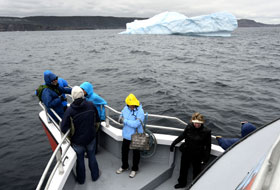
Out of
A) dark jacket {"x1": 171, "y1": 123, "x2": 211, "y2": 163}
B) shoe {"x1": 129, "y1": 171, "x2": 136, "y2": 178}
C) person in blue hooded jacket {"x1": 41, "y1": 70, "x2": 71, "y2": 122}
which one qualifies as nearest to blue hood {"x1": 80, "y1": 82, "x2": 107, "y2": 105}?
person in blue hooded jacket {"x1": 41, "y1": 70, "x2": 71, "y2": 122}

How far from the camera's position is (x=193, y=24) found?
190 ft

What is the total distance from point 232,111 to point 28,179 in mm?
8567

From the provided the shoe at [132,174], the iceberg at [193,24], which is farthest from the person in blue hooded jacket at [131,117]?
the iceberg at [193,24]

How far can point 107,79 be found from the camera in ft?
52.7

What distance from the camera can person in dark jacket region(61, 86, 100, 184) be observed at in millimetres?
3059

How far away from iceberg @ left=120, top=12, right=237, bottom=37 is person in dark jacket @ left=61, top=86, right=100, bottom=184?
56.4 metres

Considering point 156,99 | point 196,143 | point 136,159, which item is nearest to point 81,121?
point 136,159

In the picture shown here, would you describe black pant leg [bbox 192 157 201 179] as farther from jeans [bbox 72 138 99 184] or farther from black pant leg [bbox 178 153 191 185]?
jeans [bbox 72 138 99 184]

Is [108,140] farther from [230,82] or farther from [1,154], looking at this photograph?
[230,82]

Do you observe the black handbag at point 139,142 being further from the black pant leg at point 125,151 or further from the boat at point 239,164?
the boat at point 239,164

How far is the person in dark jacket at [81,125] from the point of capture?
3059 millimetres

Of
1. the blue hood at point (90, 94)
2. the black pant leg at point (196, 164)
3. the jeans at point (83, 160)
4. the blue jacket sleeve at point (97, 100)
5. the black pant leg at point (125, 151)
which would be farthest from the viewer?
the blue jacket sleeve at point (97, 100)

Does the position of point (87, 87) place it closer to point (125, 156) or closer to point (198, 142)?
point (125, 156)

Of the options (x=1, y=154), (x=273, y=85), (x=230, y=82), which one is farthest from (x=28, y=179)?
(x=273, y=85)
